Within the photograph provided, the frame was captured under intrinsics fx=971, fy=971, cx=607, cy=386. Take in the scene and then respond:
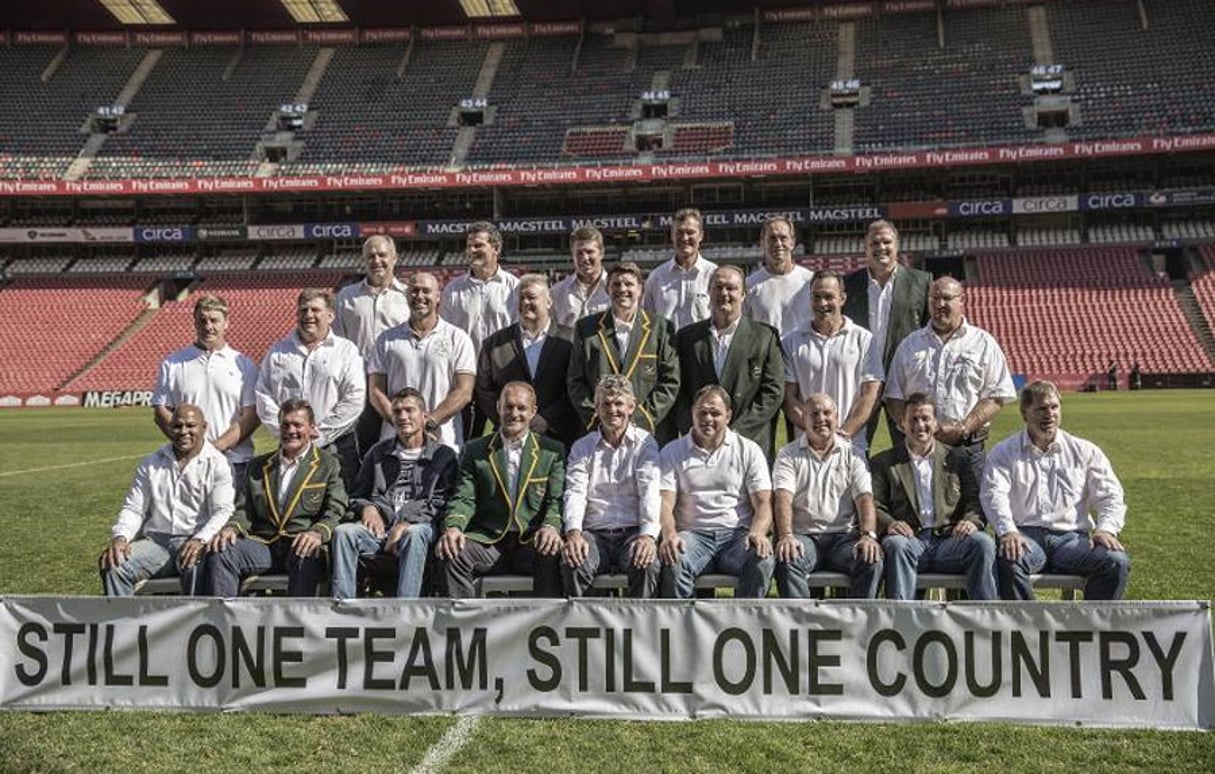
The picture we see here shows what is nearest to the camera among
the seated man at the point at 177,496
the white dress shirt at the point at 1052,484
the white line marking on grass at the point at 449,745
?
the white line marking on grass at the point at 449,745

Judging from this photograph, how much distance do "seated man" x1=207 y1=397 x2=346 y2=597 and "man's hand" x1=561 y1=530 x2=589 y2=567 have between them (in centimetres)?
143

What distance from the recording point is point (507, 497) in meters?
5.84

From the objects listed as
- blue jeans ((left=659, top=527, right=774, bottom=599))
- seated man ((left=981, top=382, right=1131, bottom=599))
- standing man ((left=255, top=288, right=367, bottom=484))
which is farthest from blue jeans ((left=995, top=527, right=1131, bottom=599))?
standing man ((left=255, top=288, right=367, bottom=484))

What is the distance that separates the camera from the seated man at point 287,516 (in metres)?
5.69

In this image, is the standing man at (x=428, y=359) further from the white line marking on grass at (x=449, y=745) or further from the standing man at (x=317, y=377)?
the white line marking on grass at (x=449, y=745)

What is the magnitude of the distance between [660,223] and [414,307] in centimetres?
3794

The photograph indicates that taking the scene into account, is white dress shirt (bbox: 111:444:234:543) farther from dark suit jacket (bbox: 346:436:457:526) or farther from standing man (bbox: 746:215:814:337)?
standing man (bbox: 746:215:814:337)

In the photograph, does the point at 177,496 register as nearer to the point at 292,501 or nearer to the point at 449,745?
the point at 292,501

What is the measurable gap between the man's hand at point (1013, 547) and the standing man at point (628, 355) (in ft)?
7.18

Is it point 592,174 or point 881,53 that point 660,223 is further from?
point 881,53

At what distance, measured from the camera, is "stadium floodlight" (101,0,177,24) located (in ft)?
159

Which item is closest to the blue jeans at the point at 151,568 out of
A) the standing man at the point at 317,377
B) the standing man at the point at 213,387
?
the standing man at the point at 213,387

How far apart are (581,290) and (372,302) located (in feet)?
5.42

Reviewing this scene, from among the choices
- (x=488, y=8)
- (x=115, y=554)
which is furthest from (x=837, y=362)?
(x=488, y=8)
